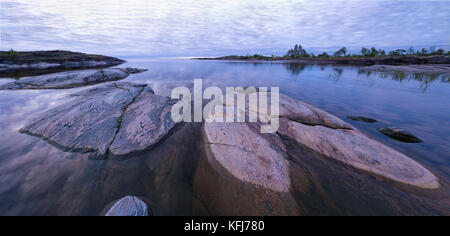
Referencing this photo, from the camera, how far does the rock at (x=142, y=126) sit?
4.60m

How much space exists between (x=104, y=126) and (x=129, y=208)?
4.16 m

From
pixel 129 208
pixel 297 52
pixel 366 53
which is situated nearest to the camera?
pixel 129 208

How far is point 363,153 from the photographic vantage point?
4223mm

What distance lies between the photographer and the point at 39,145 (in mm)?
4652

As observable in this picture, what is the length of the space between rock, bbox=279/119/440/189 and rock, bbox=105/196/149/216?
5.22 metres

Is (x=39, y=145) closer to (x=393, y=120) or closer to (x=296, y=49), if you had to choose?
(x=393, y=120)

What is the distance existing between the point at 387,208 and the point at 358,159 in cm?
144

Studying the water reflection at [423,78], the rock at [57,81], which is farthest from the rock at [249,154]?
the water reflection at [423,78]

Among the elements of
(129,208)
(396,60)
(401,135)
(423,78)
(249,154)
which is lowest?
(129,208)

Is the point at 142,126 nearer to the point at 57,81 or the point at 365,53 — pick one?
the point at 57,81

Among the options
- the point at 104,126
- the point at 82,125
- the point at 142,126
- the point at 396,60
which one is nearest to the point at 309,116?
the point at 142,126

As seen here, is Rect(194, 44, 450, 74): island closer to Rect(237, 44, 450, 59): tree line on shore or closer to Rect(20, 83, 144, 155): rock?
Rect(237, 44, 450, 59): tree line on shore

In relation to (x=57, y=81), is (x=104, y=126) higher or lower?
lower

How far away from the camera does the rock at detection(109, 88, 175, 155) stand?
15.1 feet
